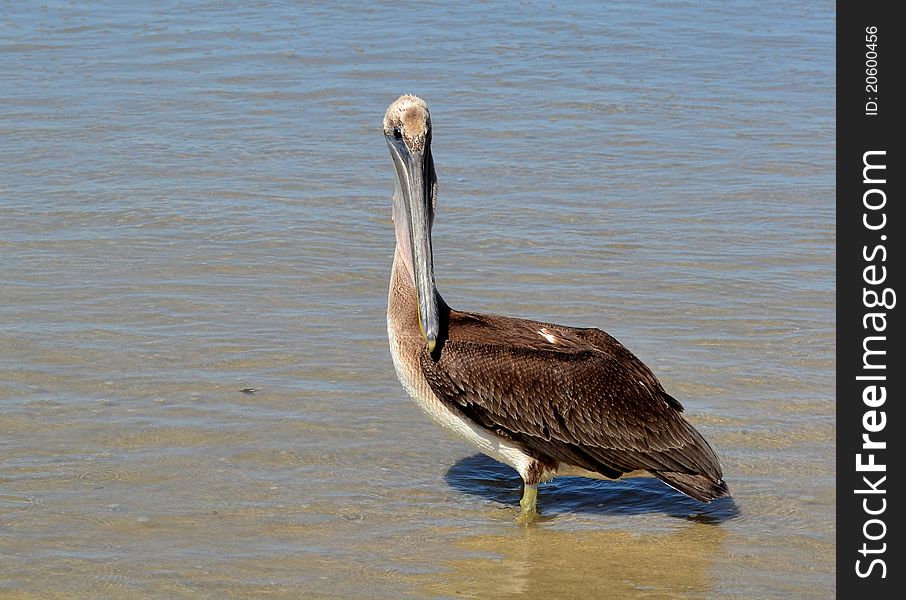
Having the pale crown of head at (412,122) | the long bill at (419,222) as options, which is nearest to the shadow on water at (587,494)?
the long bill at (419,222)

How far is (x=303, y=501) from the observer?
209 inches

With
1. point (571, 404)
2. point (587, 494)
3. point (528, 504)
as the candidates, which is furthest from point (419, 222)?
point (587, 494)

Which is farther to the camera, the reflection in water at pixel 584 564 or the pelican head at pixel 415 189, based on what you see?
the pelican head at pixel 415 189

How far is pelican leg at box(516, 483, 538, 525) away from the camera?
17.6 feet

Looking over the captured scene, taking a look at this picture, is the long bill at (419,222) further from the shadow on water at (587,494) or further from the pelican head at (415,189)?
the shadow on water at (587,494)

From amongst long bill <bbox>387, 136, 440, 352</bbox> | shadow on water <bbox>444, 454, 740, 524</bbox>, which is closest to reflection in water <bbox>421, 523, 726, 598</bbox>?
shadow on water <bbox>444, 454, 740, 524</bbox>

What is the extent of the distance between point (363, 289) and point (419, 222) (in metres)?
2.07

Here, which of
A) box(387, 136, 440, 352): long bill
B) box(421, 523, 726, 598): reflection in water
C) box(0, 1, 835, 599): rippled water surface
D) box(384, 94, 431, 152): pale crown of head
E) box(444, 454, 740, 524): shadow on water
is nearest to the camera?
box(421, 523, 726, 598): reflection in water

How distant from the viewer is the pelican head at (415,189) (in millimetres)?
5227

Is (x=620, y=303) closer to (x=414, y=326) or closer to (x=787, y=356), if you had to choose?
(x=787, y=356)

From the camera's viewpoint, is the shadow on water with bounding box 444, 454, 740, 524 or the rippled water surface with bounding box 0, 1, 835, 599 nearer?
the rippled water surface with bounding box 0, 1, 835, 599

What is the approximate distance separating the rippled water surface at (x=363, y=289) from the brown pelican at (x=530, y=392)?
0.24 m

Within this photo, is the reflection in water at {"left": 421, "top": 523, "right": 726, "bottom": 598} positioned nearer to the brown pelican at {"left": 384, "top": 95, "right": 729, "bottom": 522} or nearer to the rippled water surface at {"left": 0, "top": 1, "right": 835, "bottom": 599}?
the rippled water surface at {"left": 0, "top": 1, "right": 835, "bottom": 599}
